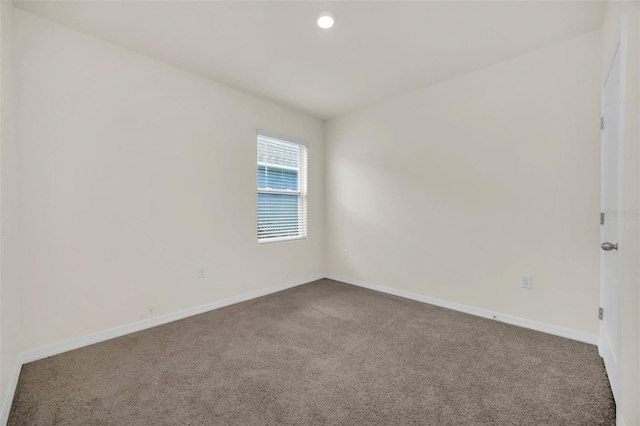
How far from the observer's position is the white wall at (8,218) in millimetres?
1609

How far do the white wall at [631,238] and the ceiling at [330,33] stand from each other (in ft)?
3.02

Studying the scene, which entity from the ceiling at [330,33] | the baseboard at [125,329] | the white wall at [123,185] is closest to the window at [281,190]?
the white wall at [123,185]

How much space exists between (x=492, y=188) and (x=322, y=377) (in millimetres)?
2367

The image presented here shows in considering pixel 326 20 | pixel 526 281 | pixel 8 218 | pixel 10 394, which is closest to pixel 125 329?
pixel 10 394

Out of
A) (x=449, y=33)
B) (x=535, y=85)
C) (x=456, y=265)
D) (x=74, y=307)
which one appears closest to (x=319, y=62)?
(x=449, y=33)

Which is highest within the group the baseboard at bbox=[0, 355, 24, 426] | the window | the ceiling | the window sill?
the ceiling

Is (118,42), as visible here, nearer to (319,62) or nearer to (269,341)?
(319,62)

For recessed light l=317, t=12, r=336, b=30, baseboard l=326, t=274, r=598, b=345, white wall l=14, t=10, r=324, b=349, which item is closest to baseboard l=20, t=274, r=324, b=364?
white wall l=14, t=10, r=324, b=349

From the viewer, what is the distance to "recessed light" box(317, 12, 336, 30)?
2072 millimetres

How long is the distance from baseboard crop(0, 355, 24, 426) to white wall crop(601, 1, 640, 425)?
2965mm

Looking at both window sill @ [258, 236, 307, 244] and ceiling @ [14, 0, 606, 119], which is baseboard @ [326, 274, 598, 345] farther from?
ceiling @ [14, 0, 606, 119]

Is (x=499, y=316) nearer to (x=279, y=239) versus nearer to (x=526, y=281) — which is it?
(x=526, y=281)

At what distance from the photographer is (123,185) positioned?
251cm

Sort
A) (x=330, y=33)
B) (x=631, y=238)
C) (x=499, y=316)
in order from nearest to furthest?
(x=631, y=238) → (x=330, y=33) → (x=499, y=316)
